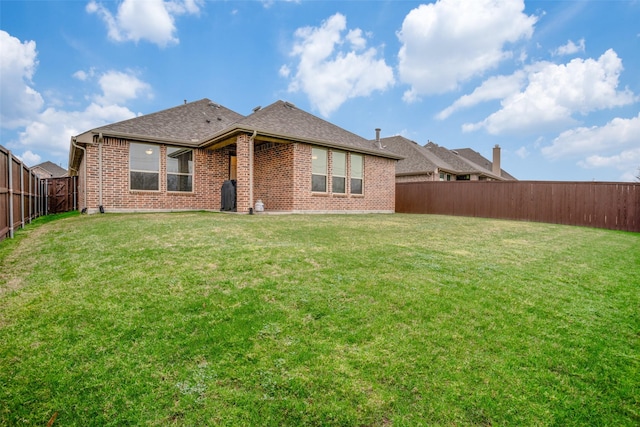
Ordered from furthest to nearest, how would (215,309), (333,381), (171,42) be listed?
(171,42) < (215,309) < (333,381)

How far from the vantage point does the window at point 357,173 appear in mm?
14284

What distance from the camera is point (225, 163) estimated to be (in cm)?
1382

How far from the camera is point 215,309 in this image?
9.41 ft

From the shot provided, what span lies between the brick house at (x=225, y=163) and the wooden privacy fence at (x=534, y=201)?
3.57m

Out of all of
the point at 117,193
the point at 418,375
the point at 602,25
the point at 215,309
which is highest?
the point at 602,25

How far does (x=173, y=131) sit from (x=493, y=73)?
1714cm

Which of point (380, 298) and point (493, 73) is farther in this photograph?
point (493, 73)

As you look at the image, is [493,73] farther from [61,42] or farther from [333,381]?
[61,42]

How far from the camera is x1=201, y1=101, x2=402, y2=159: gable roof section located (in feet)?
36.9

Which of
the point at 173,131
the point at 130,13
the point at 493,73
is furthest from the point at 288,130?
the point at 493,73

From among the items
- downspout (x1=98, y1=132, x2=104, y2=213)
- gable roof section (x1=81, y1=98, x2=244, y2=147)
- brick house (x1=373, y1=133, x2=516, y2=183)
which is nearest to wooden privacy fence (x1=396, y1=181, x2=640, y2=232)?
brick house (x1=373, y1=133, x2=516, y2=183)

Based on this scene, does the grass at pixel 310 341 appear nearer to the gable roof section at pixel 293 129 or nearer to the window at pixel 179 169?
the gable roof section at pixel 293 129

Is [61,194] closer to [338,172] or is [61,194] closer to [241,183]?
[241,183]

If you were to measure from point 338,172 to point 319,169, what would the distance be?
106 cm
